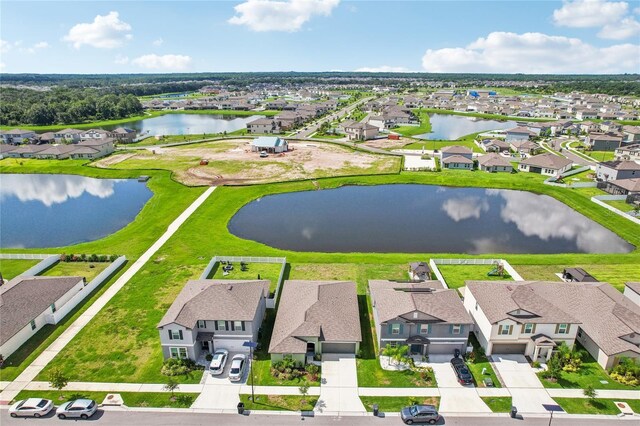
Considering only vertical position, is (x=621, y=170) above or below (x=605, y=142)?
below

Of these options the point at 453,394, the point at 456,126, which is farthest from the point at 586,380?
the point at 456,126

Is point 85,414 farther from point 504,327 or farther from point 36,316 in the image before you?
point 504,327

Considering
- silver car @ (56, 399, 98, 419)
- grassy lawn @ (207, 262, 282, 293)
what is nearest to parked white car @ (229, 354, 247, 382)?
silver car @ (56, 399, 98, 419)

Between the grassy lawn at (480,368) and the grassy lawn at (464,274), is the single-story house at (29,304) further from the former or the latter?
the grassy lawn at (464,274)

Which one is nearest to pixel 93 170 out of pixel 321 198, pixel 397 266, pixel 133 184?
pixel 133 184

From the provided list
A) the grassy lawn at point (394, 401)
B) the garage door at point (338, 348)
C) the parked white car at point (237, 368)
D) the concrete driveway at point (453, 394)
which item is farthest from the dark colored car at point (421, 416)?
the parked white car at point (237, 368)

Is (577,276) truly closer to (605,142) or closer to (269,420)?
(269,420)
